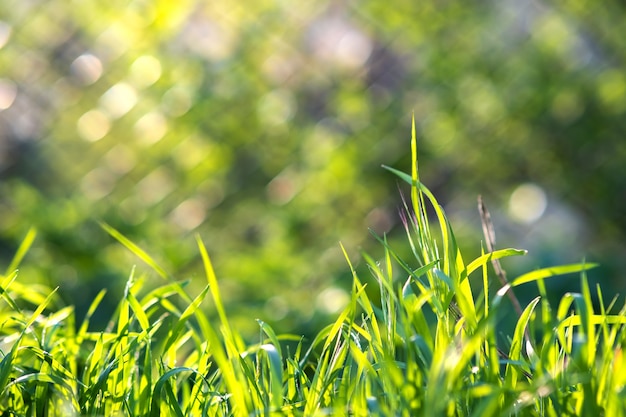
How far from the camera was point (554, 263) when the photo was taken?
225 centimetres

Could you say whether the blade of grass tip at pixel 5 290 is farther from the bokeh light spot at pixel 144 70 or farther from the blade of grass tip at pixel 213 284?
the bokeh light spot at pixel 144 70

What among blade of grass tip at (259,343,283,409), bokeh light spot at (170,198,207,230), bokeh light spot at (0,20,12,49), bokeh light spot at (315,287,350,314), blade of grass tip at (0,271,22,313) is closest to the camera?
blade of grass tip at (259,343,283,409)

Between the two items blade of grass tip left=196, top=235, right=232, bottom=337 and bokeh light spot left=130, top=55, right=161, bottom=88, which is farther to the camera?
bokeh light spot left=130, top=55, right=161, bottom=88

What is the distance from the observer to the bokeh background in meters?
2.90

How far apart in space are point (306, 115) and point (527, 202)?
2.74ft

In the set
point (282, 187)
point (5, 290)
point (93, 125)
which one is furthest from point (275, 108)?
point (5, 290)

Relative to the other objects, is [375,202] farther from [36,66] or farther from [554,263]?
[36,66]

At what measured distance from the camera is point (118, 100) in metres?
2.97

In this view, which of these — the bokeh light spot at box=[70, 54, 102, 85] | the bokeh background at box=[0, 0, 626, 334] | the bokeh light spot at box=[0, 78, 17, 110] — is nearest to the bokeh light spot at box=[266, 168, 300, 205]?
the bokeh background at box=[0, 0, 626, 334]

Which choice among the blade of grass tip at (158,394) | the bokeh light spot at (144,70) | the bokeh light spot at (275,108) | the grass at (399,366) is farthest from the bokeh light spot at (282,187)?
the blade of grass tip at (158,394)

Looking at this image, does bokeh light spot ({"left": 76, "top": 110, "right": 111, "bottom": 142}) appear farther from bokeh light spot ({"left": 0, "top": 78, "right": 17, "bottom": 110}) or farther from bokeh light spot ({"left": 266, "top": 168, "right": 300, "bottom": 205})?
bokeh light spot ({"left": 266, "top": 168, "right": 300, "bottom": 205})

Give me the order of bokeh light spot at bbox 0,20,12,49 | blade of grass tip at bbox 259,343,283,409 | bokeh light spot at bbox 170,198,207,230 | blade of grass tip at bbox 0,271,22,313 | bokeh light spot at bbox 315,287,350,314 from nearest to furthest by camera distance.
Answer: blade of grass tip at bbox 259,343,283,409 < blade of grass tip at bbox 0,271,22,313 < bokeh light spot at bbox 315,287,350,314 < bokeh light spot at bbox 0,20,12,49 < bokeh light spot at bbox 170,198,207,230

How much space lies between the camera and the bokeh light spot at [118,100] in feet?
9.70

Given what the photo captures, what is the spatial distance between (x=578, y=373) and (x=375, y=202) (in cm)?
242
